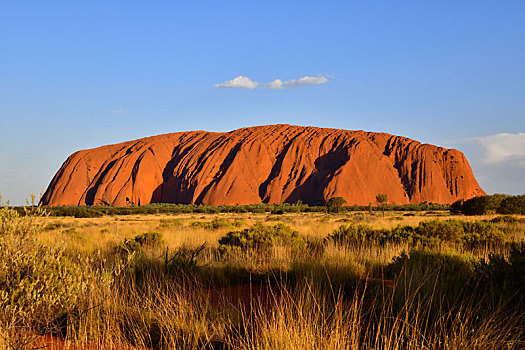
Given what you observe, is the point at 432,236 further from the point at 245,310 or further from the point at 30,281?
the point at 30,281

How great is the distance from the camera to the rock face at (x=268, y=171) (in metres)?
80.0

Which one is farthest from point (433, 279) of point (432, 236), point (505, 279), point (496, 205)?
point (496, 205)

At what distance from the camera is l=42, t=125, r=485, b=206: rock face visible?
80000 mm

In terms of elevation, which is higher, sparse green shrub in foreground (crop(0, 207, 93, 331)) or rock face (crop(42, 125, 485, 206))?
rock face (crop(42, 125, 485, 206))

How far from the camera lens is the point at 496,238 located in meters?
10.5

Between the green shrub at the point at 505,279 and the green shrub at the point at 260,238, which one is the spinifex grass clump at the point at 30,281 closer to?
the green shrub at the point at 505,279

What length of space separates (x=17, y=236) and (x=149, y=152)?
91500mm

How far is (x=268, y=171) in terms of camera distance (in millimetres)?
86438

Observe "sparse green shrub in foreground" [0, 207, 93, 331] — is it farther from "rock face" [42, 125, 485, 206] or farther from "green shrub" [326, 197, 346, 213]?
"rock face" [42, 125, 485, 206]

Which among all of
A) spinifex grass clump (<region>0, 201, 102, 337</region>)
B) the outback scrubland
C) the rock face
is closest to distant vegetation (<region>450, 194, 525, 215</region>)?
the outback scrubland

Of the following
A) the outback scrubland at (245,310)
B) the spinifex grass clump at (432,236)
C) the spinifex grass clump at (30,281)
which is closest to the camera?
the outback scrubland at (245,310)

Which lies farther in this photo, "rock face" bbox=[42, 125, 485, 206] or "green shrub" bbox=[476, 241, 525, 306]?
"rock face" bbox=[42, 125, 485, 206]

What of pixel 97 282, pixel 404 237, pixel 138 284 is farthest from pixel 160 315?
pixel 404 237

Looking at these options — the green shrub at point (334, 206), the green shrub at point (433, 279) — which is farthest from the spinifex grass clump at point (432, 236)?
the green shrub at point (334, 206)
